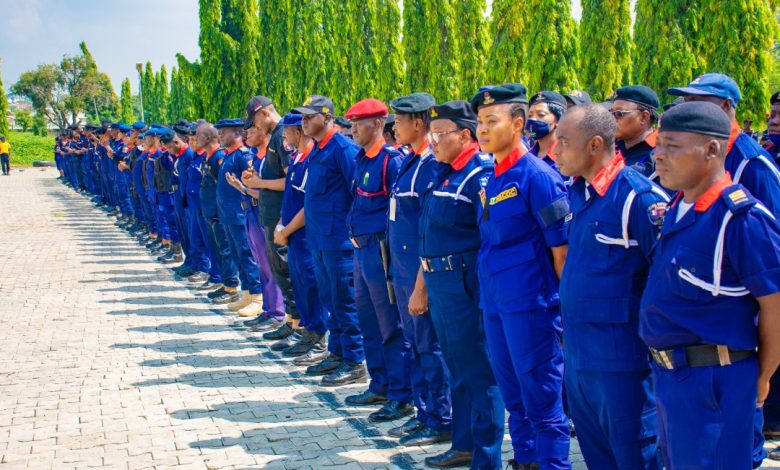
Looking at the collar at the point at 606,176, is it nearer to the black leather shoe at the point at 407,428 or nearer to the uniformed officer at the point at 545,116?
the uniformed officer at the point at 545,116

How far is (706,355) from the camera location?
2.68 meters

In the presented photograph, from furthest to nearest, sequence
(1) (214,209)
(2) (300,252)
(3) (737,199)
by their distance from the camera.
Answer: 1. (1) (214,209)
2. (2) (300,252)
3. (3) (737,199)

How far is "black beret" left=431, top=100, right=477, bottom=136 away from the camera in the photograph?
14.4ft

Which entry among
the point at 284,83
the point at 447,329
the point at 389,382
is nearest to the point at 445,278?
the point at 447,329

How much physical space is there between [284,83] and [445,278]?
23.1m

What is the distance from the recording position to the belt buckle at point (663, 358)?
279 cm

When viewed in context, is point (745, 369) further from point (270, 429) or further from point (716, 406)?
point (270, 429)

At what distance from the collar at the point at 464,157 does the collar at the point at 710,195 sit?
1.79 meters

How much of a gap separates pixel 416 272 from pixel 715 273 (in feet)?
7.89

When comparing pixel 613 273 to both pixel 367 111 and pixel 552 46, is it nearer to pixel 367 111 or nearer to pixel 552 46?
pixel 367 111

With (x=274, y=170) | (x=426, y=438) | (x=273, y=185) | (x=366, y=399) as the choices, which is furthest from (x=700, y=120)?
Answer: (x=274, y=170)

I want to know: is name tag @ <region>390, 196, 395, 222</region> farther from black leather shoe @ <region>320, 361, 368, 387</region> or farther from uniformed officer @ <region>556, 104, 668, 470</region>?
black leather shoe @ <region>320, 361, 368, 387</region>

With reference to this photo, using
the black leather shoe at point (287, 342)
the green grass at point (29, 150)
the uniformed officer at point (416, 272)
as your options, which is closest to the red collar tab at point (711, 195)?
the uniformed officer at point (416, 272)

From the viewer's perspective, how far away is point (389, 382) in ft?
18.3
